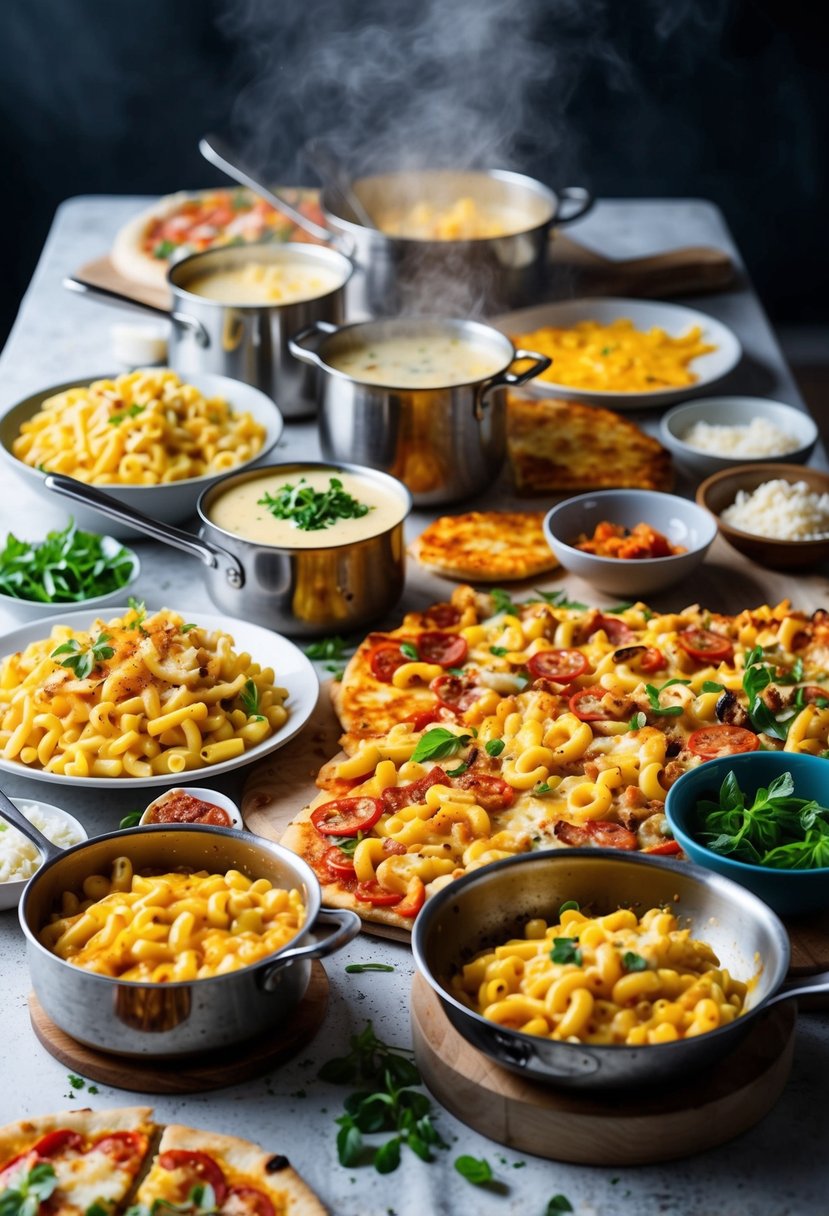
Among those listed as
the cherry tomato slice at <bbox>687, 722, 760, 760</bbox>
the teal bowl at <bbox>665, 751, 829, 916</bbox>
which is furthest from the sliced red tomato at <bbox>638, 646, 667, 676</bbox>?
the teal bowl at <bbox>665, 751, 829, 916</bbox>

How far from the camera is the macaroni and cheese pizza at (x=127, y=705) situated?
3.26 meters

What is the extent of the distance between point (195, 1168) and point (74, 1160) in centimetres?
20

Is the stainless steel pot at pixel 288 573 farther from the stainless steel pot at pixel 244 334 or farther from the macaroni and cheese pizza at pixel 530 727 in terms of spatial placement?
the stainless steel pot at pixel 244 334

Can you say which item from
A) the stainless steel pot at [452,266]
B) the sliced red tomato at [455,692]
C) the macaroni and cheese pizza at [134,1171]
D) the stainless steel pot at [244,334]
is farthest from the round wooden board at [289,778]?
the stainless steel pot at [452,266]

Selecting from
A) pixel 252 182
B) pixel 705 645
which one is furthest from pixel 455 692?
pixel 252 182

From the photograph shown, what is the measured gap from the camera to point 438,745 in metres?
3.34

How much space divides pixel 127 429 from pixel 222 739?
155cm

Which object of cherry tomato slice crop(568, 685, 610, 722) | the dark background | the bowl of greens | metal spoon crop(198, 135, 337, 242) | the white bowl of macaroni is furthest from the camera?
the dark background

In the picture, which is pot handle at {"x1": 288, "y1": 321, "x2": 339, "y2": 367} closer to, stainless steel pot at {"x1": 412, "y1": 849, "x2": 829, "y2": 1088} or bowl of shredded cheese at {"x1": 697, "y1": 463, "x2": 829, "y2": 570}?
bowl of shredded cheese at {"x1": 697, "y1": 463, "x2": 829, "y2": 570}

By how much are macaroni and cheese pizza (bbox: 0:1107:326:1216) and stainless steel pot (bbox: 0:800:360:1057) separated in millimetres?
138

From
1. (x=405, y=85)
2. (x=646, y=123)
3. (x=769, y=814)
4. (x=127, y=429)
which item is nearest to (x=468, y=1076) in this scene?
(x=769, y=814)

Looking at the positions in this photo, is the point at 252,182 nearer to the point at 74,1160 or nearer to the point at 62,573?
the point at 62,573

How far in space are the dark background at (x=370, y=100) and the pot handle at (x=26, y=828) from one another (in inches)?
275

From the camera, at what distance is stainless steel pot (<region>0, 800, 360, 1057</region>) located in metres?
2.46
